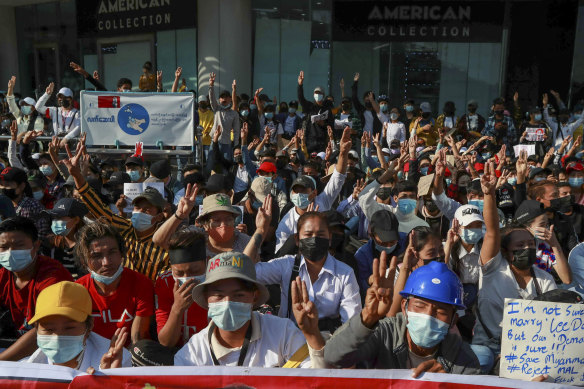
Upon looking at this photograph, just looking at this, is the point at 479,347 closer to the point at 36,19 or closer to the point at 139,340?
the point at 139,340

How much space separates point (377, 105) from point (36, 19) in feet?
53.7

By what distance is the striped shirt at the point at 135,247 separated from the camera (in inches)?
179

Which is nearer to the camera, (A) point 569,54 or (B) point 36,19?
(A) point 569,54

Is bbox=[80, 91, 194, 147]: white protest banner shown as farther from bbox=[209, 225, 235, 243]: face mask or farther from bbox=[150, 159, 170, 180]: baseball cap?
bbox=[209, 225, 235, 243]: face mask

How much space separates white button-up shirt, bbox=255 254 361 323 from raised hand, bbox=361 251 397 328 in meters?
1.17

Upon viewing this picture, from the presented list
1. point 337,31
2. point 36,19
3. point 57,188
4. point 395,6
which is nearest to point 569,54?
point 395,6

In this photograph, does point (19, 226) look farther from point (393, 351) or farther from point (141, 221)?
point (393, 351)

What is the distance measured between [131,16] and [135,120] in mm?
11314

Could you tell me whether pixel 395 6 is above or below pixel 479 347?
above

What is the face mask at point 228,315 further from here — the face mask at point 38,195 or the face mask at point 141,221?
the face mask at point 38,195

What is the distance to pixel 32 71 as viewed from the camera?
2444 cm

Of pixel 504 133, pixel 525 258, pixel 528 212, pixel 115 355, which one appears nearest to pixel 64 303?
pixel 115 355

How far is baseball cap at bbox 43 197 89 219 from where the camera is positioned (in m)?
5.27

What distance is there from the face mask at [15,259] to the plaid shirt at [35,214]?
Answer: 182cm
